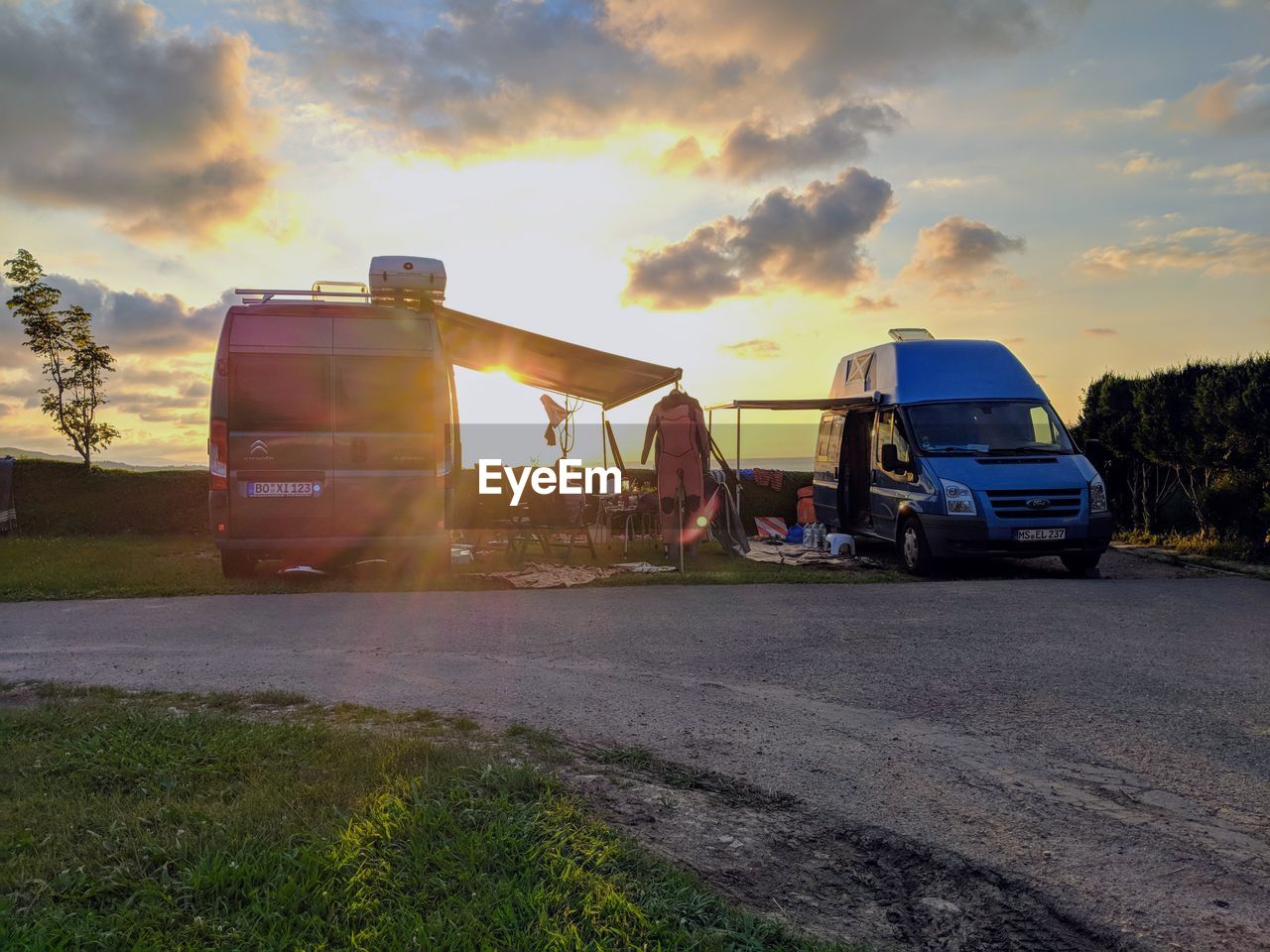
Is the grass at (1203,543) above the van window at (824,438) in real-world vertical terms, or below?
below

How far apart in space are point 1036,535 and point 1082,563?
1.14 metres

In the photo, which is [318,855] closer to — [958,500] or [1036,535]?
[958,500]

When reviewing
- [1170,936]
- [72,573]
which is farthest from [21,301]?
[1170,936]

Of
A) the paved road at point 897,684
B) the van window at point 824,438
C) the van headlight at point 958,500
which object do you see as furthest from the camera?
the van window at point 824,438

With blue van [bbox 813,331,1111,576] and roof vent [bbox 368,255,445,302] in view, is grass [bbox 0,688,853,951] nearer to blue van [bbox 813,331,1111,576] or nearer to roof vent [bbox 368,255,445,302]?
roof vent [bbox 368,255,445,302]

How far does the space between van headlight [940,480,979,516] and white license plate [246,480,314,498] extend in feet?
24.6

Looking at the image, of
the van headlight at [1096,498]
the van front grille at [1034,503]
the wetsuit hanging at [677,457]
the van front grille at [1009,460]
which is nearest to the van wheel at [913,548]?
the van front grille at [1034,503]

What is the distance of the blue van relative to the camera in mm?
11766

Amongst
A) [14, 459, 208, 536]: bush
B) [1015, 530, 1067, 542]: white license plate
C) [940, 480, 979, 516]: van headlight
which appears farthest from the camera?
[14, 459, 208, 536]: bush

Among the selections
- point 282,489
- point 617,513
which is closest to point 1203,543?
point 617,513

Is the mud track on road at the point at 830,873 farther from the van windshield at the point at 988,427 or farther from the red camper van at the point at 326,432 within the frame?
the van windshield at the point at 988,427

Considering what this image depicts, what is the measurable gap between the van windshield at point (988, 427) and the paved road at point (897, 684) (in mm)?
2351

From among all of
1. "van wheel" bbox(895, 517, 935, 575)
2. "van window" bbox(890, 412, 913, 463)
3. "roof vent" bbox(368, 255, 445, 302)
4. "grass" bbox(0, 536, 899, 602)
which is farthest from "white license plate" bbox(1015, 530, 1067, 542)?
"roof vent" bbox(368, 255, 445, 302)

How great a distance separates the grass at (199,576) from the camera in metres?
10.8
